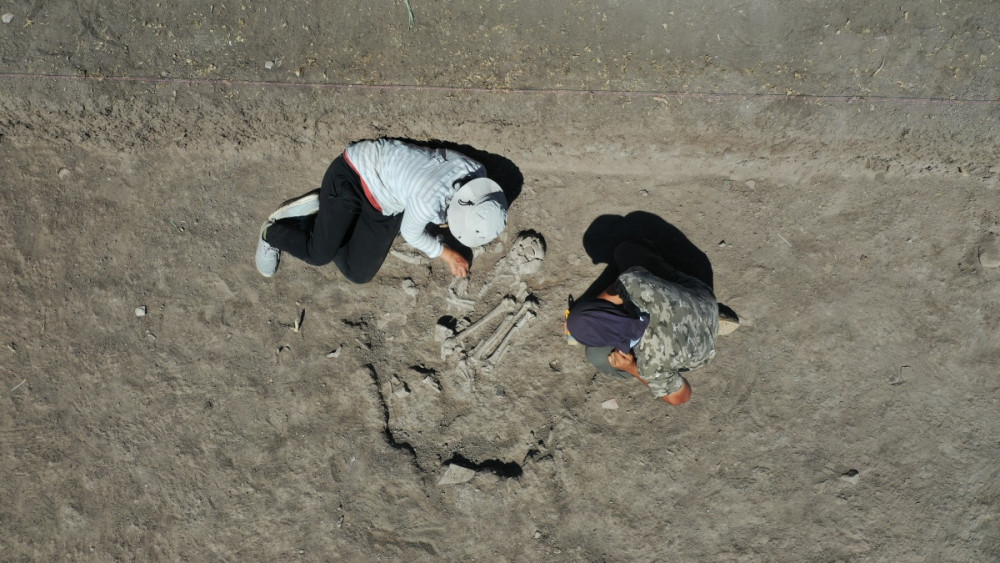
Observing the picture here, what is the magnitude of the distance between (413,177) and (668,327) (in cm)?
208

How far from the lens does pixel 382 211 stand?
14.0 feet

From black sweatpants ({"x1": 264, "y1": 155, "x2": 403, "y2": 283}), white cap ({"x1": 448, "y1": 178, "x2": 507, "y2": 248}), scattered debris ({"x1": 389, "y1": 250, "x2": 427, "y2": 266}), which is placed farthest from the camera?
scattered debris ({"x1": 389, "y1": 250, "x2": 427, "y2": 266})

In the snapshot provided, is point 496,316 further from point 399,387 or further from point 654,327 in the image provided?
point 654,327

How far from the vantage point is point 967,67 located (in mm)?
4582

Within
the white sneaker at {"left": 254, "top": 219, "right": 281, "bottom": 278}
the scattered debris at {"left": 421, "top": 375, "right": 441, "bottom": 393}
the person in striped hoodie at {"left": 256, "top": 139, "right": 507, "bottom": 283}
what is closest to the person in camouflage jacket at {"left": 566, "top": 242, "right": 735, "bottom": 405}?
the person in striped hoodie at {"left": 256, "top": 139, "right": 507, "bottom": 283}

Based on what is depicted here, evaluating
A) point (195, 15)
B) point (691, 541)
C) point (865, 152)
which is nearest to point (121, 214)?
point (195, 15)

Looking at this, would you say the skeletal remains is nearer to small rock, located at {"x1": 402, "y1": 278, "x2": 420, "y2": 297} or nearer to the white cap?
small rock, located at {"x1": 402, "y1": 278, "x2": 420, "y2": 297}

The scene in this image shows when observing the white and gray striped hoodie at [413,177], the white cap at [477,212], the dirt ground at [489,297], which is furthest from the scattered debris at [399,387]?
the white cap at [477,212]

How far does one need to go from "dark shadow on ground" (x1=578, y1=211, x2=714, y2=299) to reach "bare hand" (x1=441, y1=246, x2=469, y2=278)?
3.49ft

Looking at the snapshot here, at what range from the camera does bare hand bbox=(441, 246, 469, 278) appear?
4.50 m

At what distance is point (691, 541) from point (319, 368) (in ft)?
11.2

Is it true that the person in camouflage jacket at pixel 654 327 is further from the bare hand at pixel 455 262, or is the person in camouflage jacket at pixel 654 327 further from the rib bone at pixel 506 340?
the bare hand at pixel 455 262

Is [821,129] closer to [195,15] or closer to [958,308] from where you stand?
[958,308]

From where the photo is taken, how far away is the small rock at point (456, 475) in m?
4.49
